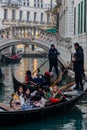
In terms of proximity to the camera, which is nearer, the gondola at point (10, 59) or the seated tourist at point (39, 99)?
the seated tourist at point (39, 99)

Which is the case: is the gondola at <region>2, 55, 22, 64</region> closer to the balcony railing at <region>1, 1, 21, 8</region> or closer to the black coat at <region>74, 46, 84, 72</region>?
the balcony railing at <region>1, 1, 21, 8</region>

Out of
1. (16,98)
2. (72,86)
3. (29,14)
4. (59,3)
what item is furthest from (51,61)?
(29,14)

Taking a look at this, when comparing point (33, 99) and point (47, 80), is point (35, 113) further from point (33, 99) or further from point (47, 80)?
point (47, 80)

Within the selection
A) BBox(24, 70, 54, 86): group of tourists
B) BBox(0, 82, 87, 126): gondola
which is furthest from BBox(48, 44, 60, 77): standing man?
BBox(0, 82, 87, 126): gondola

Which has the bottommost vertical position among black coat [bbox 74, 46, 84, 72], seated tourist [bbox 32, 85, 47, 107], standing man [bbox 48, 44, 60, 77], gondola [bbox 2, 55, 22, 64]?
gondola [bbox 2, 55, 22, 64]

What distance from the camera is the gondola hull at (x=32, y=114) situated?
8078 mm

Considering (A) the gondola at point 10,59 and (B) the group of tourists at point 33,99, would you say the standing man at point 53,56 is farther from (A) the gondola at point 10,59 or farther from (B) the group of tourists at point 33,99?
(A) the gondola at point 10,59

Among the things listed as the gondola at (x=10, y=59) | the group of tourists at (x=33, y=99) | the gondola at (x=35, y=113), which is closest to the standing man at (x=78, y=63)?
the gondola at (x=35, y=113)

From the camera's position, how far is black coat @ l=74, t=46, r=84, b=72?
33.4ft

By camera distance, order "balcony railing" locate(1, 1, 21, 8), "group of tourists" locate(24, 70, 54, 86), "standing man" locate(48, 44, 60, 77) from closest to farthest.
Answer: "group of tourists" locate(24, 70, 54, 86), "standing man" locate(48, 44, 60, 77), "balcony railing" locate(1, 1, 21, 8)

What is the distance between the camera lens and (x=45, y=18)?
134ft

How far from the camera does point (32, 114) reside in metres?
8.47

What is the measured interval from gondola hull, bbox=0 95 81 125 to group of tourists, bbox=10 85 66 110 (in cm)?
11

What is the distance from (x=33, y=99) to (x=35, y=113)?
21.7 inches
